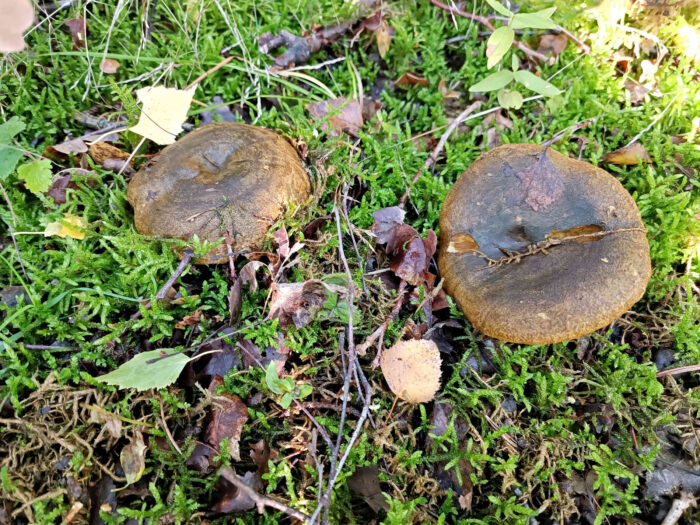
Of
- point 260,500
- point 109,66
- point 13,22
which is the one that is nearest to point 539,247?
point 260,500

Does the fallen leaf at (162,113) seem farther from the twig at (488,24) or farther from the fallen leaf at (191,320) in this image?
the twig at (488,24)

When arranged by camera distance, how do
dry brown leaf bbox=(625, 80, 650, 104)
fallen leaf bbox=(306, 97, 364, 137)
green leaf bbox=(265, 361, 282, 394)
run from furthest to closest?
1. dry brown leaf bbox=(625, 80, 650, 104)
2. fallen leaf bbox=(306, 97, 364, 137)
3. green leaf bbox=(265, 361, 282, 394)

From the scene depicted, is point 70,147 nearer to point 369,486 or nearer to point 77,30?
point 77,30

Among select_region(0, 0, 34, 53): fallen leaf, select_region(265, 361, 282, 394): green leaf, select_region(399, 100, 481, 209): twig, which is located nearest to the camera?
select_region(0, 0, 34, 53): fallen leaf

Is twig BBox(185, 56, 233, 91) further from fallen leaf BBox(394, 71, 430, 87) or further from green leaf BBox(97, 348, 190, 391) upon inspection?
green leaf BBox(97, 348, 190, 391)

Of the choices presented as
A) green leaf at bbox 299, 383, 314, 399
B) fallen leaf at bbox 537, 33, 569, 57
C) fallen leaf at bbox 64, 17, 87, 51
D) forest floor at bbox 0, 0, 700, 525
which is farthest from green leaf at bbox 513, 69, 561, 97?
fallen leaf at bbox 64, 17, 87, 51

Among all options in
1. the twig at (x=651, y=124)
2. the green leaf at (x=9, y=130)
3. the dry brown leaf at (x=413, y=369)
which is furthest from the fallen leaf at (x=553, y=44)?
the green leaf at (x=9, y=130)
